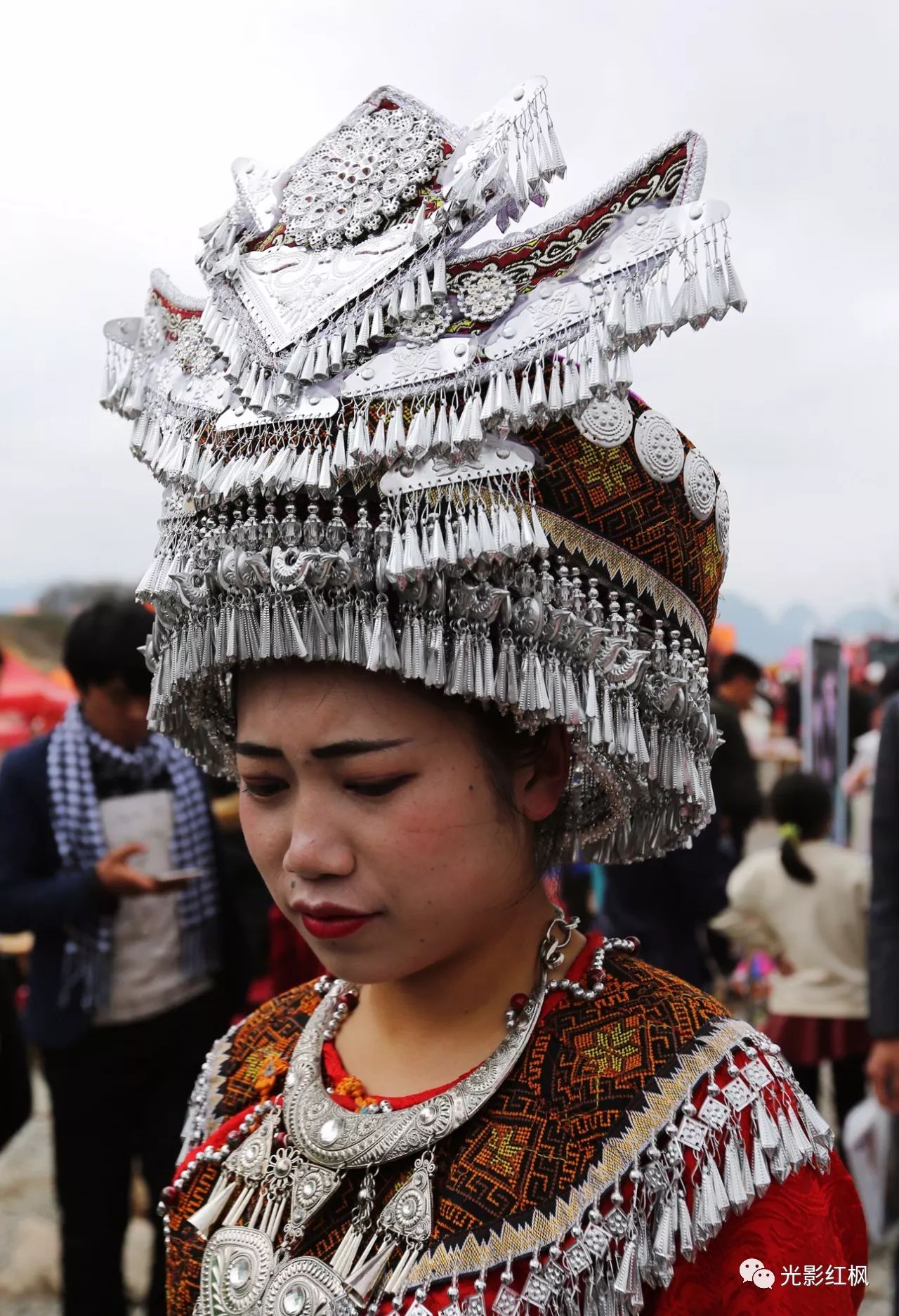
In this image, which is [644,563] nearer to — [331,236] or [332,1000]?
[331,236]

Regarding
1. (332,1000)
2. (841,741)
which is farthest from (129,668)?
(841,741)

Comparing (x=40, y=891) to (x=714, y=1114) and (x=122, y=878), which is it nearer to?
(x=122, y=878)

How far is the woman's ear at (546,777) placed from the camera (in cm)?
139

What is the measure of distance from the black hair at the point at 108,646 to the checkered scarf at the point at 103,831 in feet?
0.45

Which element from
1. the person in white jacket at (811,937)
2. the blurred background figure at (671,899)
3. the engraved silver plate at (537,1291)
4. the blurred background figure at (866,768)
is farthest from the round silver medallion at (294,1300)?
the person in white jacket at (811,937)

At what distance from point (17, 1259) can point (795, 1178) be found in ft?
11.3

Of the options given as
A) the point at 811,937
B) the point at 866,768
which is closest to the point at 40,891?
the point at 811,937

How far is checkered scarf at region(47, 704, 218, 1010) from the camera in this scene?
121 inches

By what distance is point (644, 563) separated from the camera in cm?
132

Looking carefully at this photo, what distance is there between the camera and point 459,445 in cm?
119

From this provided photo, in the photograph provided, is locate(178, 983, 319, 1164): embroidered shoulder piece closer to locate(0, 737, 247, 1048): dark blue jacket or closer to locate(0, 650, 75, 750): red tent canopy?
locate(0, 737, 247, 1048): dark blue jacket

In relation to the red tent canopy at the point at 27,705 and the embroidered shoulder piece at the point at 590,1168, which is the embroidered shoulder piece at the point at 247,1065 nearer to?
the embroidered shoulder piece at the point at 590,1168

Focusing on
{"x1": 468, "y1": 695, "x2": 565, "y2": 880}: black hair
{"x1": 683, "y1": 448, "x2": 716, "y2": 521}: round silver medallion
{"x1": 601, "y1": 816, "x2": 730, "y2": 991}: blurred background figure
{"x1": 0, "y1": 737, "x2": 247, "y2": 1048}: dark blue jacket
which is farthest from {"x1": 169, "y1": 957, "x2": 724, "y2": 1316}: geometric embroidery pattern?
{"x1": 601, "y1": 816, "x2": 730, "y2": 991}: blurred background figure

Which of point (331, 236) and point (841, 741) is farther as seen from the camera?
point (841, 741)
